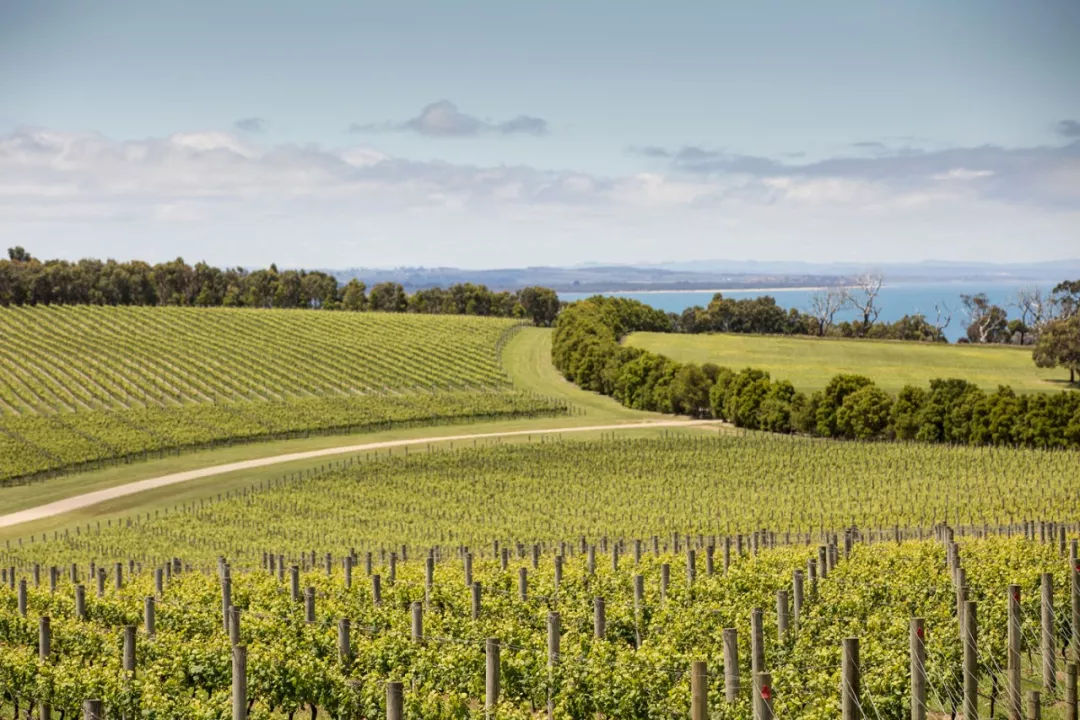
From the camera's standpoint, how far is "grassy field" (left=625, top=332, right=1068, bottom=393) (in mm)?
91875

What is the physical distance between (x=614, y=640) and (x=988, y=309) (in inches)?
5890

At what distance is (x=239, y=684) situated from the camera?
1261 centimetres

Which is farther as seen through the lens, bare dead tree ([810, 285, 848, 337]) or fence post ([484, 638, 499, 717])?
bare dead tree ([810, 285, 848, 337])

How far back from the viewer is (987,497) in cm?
4569

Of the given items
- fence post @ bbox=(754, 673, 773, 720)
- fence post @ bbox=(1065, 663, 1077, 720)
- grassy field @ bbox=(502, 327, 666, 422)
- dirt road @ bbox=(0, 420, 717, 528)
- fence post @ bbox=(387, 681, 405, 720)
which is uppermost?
fence post @ bbox=(754, 673, 773, 720)

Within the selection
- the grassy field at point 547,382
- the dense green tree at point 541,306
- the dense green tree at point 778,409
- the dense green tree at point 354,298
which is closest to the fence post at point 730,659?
the dense green tree at point 778,409

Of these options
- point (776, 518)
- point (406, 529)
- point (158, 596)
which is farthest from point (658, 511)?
point (158, 596)

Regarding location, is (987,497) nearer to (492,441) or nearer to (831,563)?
(831,563)

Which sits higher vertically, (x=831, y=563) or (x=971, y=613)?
(x=971, y=613)

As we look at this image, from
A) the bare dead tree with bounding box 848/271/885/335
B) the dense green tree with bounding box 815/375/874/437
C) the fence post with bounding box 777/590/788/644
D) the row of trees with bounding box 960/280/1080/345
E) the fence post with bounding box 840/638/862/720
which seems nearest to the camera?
the fence post with bounding box 840/638/862/720

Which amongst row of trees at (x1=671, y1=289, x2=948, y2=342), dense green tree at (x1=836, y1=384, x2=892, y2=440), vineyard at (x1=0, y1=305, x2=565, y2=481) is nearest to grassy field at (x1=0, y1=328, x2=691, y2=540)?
vineyard at (x1=0, y1=305, x2=565, y2=481)

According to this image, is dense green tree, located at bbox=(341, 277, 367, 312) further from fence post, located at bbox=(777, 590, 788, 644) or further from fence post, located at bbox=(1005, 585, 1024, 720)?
fence post, located at bbox=(1005, 585, 1024, 720)

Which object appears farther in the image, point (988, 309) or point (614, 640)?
point (988, 309)

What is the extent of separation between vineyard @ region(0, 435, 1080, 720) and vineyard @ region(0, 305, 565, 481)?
29.9 m
